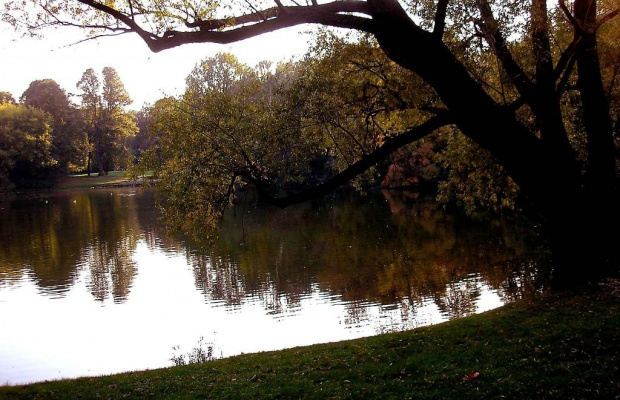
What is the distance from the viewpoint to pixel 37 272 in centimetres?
2809

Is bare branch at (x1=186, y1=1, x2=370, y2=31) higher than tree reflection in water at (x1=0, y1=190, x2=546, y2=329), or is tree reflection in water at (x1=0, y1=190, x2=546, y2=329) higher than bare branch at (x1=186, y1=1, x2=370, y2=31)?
bare branch at (x1=186, y1=1, x2=370, y2=31)

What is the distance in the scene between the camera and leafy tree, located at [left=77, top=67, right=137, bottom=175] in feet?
309

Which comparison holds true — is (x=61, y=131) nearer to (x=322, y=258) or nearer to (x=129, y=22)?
(x=322, y=258)

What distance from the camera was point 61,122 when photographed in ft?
299

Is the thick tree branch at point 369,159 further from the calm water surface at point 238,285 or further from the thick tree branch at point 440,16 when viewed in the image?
the calm water surface at point 238,285

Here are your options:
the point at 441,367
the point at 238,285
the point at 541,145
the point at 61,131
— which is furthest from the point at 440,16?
the point at 61,131

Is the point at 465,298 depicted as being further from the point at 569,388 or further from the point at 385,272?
the point at 569,388

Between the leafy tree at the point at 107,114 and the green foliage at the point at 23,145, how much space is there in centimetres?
1022

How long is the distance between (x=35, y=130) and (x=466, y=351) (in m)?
85.4

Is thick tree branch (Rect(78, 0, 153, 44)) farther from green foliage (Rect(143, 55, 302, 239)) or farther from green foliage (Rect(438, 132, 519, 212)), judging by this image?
green foliage (Rect(438, 132, 519, 212))

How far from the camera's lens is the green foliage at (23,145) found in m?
79.1

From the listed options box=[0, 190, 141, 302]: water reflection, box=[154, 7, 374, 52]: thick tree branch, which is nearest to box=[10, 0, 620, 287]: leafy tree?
box=[154, 7, 374, 52]: thick tree branch

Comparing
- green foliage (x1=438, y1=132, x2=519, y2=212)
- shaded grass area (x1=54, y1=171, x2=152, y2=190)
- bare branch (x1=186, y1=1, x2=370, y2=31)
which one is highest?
bare branch (x1=186, y1=1, x2=370, y2=31)

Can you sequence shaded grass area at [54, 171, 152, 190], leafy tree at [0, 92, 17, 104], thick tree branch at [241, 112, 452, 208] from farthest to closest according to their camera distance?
leafy tree at [0, 92, 17, 104]
shaded grass area at [54, 171, 152, 190]
thick tree branch at [241, 112, 452, 208]
